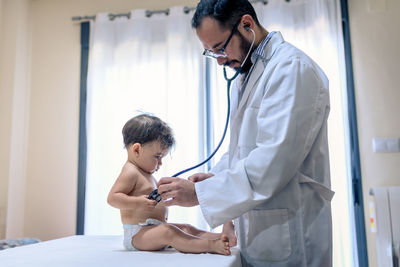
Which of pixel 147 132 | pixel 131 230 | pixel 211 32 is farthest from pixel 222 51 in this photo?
pixel 131 230

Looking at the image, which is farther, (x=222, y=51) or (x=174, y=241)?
(x=222, y=51)

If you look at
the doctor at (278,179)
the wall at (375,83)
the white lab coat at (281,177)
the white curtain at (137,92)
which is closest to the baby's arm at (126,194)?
the doctor at (278,179)

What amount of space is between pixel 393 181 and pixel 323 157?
5.68 ft

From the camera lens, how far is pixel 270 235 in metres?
1.07

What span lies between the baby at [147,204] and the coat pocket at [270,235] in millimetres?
94

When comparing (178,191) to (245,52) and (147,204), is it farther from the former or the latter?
(245,52)

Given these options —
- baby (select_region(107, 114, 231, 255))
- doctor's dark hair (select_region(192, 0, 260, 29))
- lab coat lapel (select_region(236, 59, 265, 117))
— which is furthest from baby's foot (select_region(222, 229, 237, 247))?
doctor's dark hair (select_region(192, 0, 260, 29))

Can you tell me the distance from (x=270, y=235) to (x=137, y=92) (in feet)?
6.86

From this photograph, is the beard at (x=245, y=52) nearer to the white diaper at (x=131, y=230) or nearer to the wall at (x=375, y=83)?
the white diaper at (x=131, y=230)

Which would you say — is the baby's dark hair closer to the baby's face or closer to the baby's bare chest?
the baby's face

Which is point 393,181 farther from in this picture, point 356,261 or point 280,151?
point 280,151

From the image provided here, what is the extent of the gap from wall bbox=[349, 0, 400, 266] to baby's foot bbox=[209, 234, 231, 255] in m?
1.83

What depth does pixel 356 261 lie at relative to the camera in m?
2.46

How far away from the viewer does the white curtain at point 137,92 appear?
2.78m
